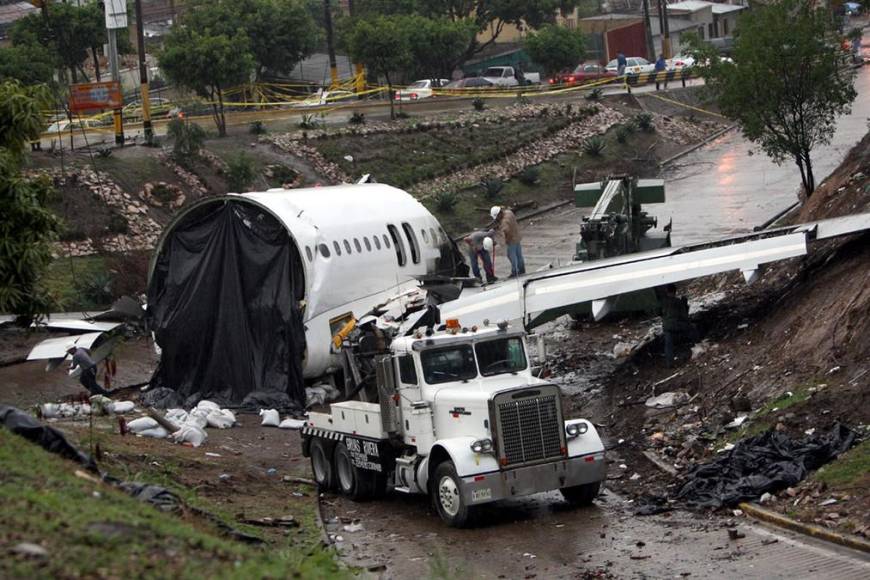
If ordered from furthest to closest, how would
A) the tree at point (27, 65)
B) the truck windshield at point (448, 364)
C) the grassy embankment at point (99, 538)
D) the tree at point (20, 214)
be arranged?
the tree at point (27, 65), the tree at point (20, 214), the truck windshield at point (448, 364), the grassy embankment at point (99, 538)

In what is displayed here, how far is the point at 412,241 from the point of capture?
28859 mm

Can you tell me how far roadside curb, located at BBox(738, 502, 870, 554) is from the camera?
44.8 feet

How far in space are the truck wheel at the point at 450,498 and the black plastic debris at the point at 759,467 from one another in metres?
2.75

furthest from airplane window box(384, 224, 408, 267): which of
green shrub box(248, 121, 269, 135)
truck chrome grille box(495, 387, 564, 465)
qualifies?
green shrub box(248, 121, 269, 135)

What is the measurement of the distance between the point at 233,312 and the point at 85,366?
2.96 m

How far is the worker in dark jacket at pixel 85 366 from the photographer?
25250mm

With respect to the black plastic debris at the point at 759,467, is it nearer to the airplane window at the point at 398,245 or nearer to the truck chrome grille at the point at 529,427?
the truck chrome grille at the point at 529,427

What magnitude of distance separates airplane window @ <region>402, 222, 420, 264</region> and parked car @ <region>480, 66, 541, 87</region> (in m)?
43.1

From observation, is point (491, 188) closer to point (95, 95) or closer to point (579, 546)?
point (95, 95)

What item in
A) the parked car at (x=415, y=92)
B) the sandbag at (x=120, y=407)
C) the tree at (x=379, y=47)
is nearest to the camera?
the sandbag at (x=120, y=407)

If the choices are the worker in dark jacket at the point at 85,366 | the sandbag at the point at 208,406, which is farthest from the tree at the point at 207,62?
the sandbag at the point at 208,406

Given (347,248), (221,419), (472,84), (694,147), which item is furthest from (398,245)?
(472,84)

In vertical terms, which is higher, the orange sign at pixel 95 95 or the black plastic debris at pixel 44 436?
the orange sign at pixel 95 95

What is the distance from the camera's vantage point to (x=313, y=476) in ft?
67.0
